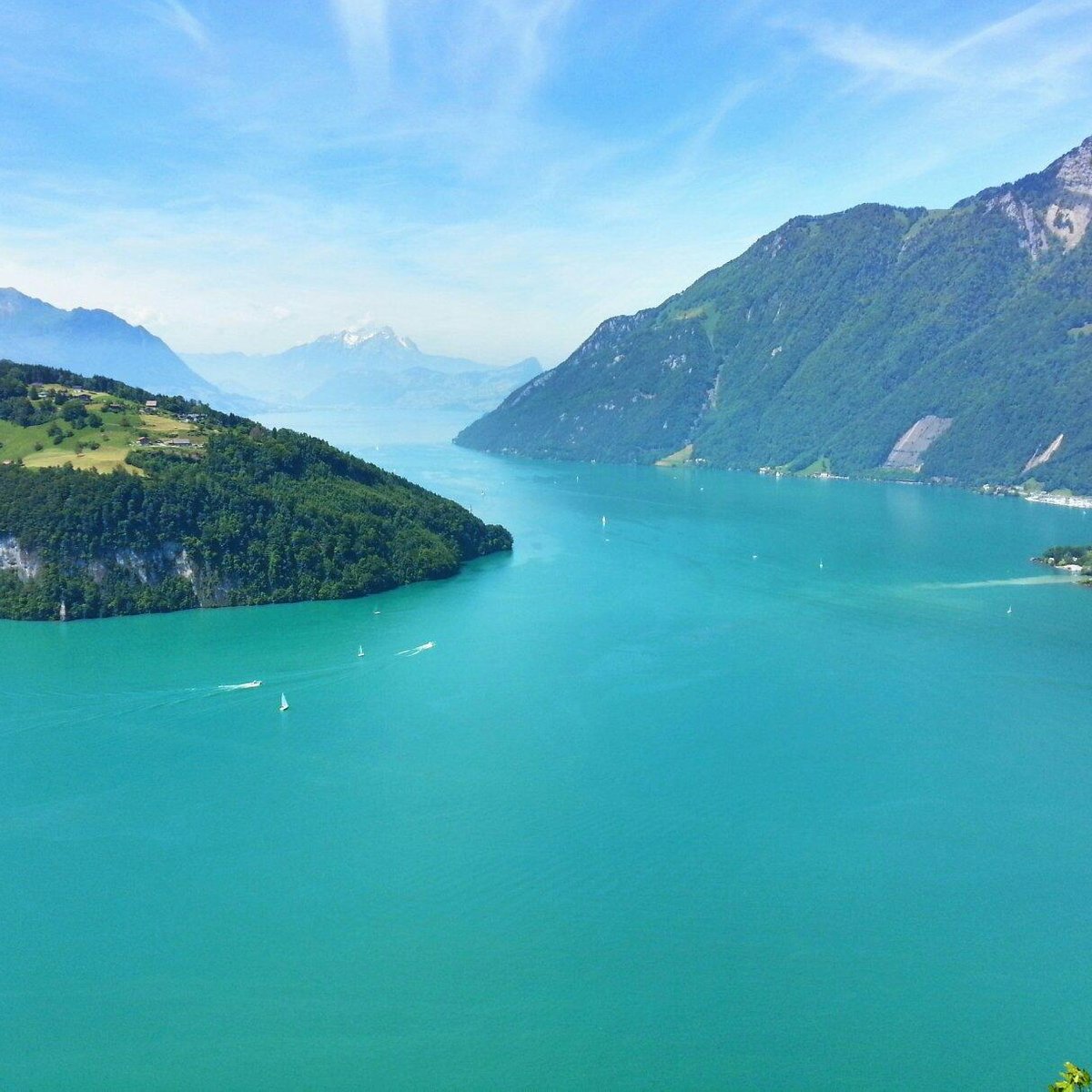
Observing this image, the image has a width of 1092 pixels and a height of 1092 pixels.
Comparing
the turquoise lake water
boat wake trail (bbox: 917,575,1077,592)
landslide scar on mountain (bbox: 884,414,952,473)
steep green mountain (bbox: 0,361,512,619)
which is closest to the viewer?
the turquoise lake water

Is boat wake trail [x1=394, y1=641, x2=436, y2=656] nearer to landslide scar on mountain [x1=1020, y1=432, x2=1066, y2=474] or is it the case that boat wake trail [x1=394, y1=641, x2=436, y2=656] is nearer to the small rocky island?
the small rocky island

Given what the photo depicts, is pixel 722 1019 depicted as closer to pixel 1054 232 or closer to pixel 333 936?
pixel 333 936

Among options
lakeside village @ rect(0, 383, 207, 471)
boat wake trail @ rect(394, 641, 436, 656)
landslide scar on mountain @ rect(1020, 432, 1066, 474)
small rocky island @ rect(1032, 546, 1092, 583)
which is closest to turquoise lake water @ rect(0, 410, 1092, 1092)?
boat wake trail @ rect(394, 641, 436, 656)

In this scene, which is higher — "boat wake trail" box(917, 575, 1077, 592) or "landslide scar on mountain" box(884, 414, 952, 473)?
"landslide scar on mountain" box(884, 414, 952, 473)

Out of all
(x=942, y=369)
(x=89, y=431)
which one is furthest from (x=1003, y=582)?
(x=942, y=369)

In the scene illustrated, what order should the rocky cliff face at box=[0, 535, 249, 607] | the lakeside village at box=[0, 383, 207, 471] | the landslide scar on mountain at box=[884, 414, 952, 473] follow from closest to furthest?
the rocky cliff face at box=[0, 535, 249, 607] → the lakeside village at box=[0, 383, 207, 471] → the landslide scar on mountain at box=[884, 414, 952, 473]

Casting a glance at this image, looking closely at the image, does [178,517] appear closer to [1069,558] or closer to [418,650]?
[418,650]

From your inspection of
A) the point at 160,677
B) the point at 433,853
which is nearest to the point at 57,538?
the point at 160,677
